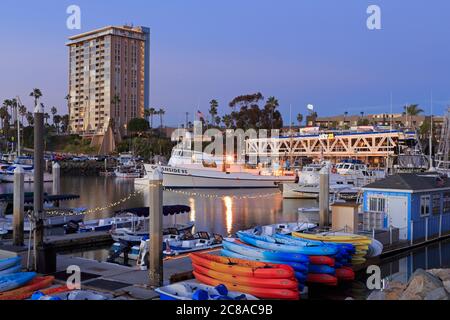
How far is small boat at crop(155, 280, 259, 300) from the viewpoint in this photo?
447 inches

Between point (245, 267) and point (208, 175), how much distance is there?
5683 cm

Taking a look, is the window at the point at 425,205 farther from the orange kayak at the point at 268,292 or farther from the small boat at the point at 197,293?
the small boat at the point at 197,293

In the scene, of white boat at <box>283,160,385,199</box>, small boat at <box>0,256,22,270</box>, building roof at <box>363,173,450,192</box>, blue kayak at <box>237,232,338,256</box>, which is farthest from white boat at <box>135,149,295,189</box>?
small boat at <box>0,256,22,270</box>

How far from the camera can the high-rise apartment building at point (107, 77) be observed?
163625 mm

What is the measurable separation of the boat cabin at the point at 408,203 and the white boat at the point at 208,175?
4746cm

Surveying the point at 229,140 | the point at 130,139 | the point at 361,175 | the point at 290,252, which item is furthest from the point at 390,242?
the point at 130,139

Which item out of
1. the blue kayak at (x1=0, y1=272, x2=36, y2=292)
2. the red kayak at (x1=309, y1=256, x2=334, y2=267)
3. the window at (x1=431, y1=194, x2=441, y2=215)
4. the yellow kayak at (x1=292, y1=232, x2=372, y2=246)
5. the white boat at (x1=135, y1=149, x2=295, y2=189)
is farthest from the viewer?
the white boat at (x1=135, y1=149, x2=295, y2=189)

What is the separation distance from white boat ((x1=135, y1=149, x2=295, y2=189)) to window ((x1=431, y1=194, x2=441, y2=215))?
1850 inches

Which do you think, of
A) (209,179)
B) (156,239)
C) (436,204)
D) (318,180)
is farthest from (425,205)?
(209,179)

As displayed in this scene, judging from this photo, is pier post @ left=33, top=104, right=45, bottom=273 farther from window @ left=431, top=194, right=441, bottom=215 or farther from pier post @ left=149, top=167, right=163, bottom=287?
window @ left=431, top=194, right=441, bottom=215

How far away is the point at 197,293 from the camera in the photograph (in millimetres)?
11414

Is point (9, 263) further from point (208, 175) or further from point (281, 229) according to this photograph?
point (208, 175)

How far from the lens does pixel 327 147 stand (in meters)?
96.0

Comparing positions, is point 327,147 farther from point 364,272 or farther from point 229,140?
point 364,272
